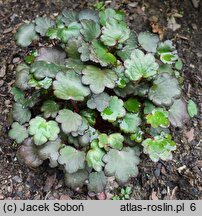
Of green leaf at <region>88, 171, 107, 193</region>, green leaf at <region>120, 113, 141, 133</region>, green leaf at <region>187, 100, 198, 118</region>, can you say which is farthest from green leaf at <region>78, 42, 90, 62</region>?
green leaf at <region>187, 100, 198, 118</region>

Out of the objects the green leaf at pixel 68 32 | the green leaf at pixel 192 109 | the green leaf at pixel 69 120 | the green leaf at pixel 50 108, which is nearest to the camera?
the green leaf at pixel 69 120

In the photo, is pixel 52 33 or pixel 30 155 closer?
pixel 30 155

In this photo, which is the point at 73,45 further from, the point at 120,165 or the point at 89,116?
the point at 120,165

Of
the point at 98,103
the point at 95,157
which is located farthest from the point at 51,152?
the point at 98,103

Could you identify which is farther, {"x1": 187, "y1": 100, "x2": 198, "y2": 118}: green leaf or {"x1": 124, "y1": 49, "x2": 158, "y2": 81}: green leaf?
{"x1": 187, "y1": 100, "x2": 198, "y2": 118}: green leaf

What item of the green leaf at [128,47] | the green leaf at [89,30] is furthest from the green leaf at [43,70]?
the green leaf at [128,47]

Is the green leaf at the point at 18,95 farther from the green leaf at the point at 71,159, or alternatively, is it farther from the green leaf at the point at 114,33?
the green leaf at the point at 114,33

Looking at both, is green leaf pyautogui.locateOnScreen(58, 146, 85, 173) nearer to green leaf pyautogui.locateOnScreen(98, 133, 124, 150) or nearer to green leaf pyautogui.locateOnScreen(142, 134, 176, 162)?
green leaf pyautogui.locateOnScreen(98, 133, 124, 150)
